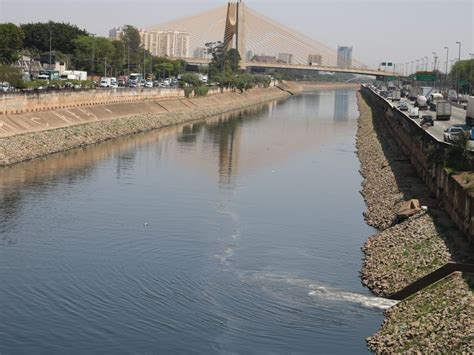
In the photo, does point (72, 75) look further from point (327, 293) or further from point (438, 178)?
point (327, 293)

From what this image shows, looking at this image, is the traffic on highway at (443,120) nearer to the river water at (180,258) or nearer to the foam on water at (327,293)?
the river water at (180,258)

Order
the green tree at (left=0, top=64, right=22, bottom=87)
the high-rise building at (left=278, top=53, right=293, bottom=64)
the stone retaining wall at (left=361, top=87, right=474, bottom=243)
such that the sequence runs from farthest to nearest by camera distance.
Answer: the high-rise building at (left=278, top=53, right=293, bottom=64) < the green tree at (left=0, top=64, right=22, bottom=87) < the stone retaining wall at (left=361, top=87, right=474, bottom=243)

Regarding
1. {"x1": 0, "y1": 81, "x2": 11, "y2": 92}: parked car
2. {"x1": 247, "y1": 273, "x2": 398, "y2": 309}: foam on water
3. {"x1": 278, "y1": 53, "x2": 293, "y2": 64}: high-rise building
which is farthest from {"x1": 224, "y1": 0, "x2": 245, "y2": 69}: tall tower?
{"x1": 247, "y1": 273, "x2": 398, "y2": 309}: foam on water

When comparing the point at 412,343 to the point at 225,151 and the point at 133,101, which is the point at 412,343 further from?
the point at 133,101

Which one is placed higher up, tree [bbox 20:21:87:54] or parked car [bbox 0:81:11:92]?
tree [bbox 20:21:87:54]

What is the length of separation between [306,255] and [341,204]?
9.61 metres

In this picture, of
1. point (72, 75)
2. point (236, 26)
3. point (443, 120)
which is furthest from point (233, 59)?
point (443, 120)

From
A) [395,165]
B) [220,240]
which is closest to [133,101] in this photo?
[395,165]

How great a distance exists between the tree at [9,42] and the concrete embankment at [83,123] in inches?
533

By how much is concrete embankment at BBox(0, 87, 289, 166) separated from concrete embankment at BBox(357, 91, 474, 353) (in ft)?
57.4

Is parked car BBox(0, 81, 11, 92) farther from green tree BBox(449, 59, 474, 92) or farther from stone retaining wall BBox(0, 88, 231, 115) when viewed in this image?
green tree BBox(449, 59, 474, 92)

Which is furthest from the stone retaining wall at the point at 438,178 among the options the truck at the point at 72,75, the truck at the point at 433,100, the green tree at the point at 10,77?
the truck at the point at 72,75

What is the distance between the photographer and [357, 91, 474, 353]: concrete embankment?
17.4 meters

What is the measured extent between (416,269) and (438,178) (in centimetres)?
957
